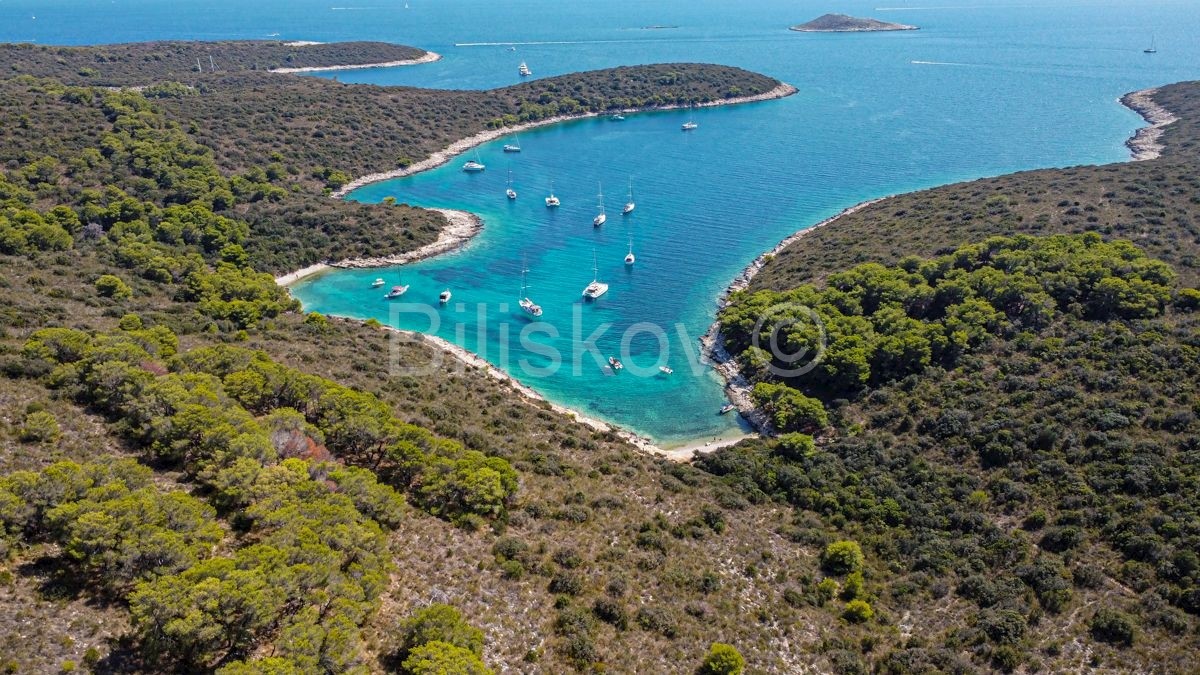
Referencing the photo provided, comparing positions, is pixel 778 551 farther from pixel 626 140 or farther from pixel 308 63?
pixel 308 63

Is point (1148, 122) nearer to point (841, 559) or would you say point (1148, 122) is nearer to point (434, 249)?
point (434, 249)

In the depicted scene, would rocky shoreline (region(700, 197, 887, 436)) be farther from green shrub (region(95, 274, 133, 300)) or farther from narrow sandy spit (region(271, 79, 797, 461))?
green shrub (region(95, 274, 133, 300))

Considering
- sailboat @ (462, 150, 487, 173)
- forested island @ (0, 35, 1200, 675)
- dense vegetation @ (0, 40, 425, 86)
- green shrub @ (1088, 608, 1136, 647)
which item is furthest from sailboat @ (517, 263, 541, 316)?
dense vegetation @ (0, 40, 425, 86)

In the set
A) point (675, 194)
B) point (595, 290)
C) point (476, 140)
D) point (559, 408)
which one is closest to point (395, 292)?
point (595, 290)

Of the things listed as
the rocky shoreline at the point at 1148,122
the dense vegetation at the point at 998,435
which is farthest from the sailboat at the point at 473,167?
the rocky shoreline at the point at 1148,122

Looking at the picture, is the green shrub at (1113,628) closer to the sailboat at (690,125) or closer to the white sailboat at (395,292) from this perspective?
the white sailboat at (395,292)
